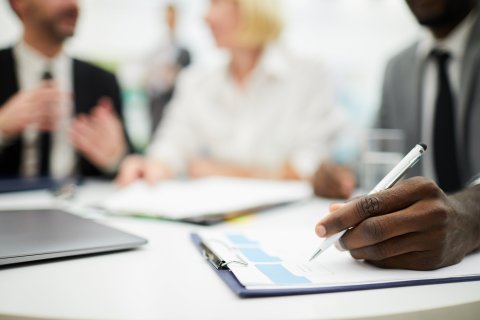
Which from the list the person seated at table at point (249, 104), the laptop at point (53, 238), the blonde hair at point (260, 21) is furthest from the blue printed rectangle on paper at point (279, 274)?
the blonde hair at point (260, 21)

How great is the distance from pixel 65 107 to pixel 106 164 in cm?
20

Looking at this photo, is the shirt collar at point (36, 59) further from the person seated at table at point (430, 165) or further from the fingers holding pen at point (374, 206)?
the fingers holding pen at point (374, 206)

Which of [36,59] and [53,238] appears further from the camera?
[36,59]

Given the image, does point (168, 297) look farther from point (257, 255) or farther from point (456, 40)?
point (456, 40)

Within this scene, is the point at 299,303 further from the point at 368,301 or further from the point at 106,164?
the point at 106,164

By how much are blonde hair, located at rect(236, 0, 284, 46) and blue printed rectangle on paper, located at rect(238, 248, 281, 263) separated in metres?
1.44

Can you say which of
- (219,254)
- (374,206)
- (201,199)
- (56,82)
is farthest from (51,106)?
(374,206)

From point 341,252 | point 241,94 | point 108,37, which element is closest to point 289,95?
point 241,94

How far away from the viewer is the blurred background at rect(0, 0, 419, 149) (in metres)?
1.57

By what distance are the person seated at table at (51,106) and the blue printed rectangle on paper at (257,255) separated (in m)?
0.73

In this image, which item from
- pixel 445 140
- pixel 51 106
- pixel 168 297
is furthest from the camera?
pixel 51 106

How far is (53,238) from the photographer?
1.60 ft

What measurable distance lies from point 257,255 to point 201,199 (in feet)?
1.23

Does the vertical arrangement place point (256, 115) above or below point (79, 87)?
Result: below
